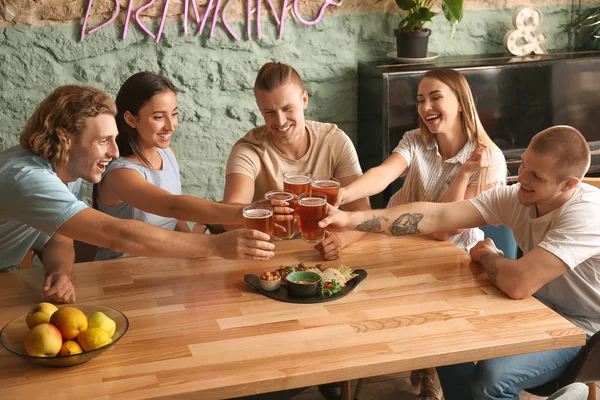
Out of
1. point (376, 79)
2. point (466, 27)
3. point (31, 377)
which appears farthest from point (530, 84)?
point (31, 377)

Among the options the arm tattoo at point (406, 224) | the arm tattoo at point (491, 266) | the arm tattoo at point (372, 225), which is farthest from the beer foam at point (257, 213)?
the arm tattoo at point (491, 266)

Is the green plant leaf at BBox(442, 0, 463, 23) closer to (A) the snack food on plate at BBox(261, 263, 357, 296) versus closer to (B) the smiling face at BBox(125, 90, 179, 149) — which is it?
(B) the smiling face at BBox(125, 90, 179, 149)

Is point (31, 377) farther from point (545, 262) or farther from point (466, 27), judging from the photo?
point (466, 27)

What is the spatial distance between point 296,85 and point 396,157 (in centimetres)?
59

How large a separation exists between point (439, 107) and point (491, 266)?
103cm

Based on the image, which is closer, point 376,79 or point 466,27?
point 376,79

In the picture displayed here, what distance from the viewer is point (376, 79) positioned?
184 inches

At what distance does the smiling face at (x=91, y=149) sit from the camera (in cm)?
259

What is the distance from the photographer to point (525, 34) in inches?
198

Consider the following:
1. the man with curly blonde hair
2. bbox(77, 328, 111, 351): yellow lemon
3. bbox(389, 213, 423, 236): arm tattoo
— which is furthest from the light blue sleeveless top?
bbox(77, 328, 111, 351): yellow lemon

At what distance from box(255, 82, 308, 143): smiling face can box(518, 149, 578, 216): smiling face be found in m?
0.99

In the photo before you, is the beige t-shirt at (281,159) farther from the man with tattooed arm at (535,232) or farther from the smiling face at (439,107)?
the man with tattooed arm at (535,232)

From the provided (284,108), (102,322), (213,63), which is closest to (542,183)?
(284,108)

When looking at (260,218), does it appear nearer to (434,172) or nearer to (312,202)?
(312,202)
